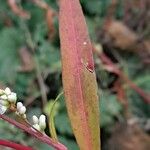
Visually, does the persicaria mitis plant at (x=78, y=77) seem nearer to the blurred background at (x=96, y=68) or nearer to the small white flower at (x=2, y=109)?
the small white flower at (x=2, y=109)

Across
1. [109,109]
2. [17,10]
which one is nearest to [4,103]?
[109,109]

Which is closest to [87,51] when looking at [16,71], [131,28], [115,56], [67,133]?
[67,133]

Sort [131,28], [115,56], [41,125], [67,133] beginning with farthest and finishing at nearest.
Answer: [131,28]
[115,56]
[67,133]
[41,125]

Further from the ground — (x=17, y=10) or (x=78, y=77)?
(x=78, y=77)

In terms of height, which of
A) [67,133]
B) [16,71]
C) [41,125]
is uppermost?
[41,125]

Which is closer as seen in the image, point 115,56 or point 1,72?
point 1,72

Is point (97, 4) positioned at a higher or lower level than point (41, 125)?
lower

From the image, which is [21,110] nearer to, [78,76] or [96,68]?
[78,76]

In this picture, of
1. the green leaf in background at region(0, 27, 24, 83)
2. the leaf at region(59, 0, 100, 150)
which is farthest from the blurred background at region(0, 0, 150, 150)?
the leaf at region(59, 0, 100, 150)

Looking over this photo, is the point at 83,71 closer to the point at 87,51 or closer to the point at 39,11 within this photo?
the point at 87,51
